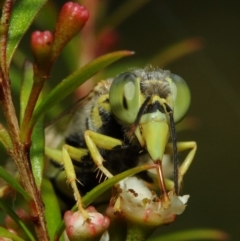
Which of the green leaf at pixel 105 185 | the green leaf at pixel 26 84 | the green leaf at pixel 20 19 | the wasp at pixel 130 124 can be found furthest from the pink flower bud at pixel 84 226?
the green leaf at pixel 20 19

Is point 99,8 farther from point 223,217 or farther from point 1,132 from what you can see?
point 223,217

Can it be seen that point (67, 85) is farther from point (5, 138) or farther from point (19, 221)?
point (19, 221)

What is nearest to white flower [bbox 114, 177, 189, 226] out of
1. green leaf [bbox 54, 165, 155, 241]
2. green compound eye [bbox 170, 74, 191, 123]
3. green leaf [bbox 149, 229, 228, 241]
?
green leaf [bbox 54, 165, 155, 241]

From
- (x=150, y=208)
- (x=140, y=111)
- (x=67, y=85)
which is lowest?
(x=150, y=208)

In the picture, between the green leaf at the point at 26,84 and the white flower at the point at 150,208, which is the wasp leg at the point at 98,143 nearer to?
the white flower at the point at 150,208

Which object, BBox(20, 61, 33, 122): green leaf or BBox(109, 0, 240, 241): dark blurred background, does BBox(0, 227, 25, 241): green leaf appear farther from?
BBox(109, 0, 240, 241): dark blurred background

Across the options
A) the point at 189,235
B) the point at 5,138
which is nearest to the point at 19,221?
the point at 5,138
